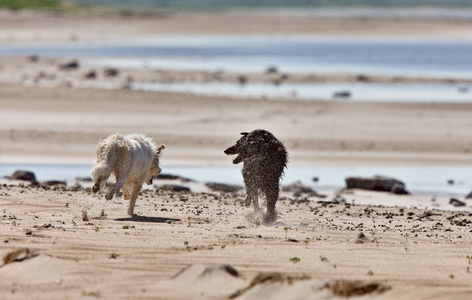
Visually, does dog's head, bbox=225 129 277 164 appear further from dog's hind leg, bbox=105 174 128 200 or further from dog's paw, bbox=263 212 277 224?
dog's hind leg, bbox=105 174 128 200

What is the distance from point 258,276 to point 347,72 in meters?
32.5

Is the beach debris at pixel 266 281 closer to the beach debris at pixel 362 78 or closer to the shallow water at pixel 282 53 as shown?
the beach debris at pixel 362 78

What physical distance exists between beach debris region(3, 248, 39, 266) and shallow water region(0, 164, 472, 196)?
7.68m

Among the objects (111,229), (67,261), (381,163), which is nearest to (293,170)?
(381,163)

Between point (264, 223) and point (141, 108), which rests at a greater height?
point (141, 108)

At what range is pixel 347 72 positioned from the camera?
4003cm

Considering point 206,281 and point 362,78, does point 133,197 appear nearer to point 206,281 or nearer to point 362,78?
point 206,281

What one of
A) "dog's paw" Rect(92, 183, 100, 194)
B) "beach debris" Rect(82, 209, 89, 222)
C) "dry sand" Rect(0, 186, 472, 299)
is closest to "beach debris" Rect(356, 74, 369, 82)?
"dry sand" Rect(0, 186, 472, 299)

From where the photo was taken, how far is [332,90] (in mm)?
33375

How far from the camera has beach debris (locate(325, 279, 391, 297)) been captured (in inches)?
309

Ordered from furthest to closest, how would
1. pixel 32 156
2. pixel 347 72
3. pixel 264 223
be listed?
pixel 347 72 < pixel 32 156 < pixel 264 223

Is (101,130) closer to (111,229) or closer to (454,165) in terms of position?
(454,165)

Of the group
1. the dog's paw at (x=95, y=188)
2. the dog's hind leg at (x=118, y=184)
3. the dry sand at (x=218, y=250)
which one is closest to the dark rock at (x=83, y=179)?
the dry sand at (x=218, y=250)

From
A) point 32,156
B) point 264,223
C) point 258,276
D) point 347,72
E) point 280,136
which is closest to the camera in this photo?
point 258,276
